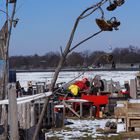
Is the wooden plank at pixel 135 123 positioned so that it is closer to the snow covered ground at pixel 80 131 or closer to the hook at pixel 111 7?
the snow covered ground at pixel 80 131

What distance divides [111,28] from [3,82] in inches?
89.3

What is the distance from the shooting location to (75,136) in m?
12.5

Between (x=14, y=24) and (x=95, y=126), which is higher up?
(x=14, y=24)

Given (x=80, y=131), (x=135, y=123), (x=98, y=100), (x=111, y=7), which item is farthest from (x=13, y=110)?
(x=98, y=100)

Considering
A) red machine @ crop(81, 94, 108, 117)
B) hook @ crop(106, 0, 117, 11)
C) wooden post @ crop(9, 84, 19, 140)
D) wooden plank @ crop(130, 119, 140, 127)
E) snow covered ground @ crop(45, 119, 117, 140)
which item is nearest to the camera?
hook @ crop(106, 0, 117, 11)

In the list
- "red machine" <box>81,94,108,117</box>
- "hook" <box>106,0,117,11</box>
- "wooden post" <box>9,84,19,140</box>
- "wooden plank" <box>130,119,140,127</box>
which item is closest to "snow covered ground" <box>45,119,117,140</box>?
"wooden plank" <box>130,119,140,127</box>

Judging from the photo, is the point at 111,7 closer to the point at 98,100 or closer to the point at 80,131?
the point at 80,131

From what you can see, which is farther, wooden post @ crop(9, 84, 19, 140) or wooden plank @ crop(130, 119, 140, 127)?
wooden plank @ crop(130, 119, 140, 127)

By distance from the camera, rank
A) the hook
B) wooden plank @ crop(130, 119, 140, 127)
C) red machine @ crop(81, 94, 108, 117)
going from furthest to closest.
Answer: red machine @ crop(81, 94, 108, 117) < wooden plank @ crop(130, 119, 140, 127) < the hook

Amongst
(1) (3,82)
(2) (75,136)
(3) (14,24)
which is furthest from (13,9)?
(2) (75,136)

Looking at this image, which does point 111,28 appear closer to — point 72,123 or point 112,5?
point 112,5

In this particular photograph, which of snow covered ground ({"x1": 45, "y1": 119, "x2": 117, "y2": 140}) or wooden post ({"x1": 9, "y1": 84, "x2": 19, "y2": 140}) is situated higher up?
wooden post ({"x1": 9, "y1": 84, "x2": 19, "y2": 140})

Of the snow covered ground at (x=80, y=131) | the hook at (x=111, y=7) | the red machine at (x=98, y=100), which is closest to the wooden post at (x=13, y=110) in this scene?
the hook at (x=111, y=7)

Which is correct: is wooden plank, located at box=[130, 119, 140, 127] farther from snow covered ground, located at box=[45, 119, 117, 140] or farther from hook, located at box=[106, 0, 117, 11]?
hook, located at box=[106, 0, 117, 11]
